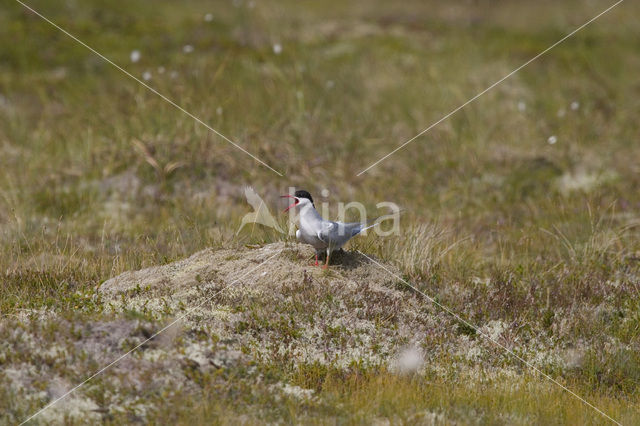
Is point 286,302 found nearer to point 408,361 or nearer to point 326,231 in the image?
point 326,231

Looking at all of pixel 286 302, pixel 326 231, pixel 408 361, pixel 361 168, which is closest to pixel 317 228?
pixel 326 231

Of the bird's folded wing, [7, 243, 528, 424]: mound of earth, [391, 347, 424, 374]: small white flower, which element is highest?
the bird's folded wing

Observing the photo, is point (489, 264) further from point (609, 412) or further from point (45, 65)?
point (45, 65)

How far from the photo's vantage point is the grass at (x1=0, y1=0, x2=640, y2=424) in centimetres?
652

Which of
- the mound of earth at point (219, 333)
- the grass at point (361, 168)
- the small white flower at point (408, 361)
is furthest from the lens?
the grass at point (361, 168)

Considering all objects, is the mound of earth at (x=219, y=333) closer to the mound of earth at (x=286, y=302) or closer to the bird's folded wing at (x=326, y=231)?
the mound of earth at (x=286, y=302)

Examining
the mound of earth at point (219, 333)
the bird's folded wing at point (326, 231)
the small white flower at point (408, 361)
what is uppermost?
the bird's folded wing at point (326, 231)

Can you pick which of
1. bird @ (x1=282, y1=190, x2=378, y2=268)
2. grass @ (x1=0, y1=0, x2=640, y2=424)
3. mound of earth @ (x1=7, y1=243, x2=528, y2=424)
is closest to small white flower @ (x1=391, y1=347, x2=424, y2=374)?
mound of earth @ (x1=7, y1=243, x2=528, y2=424)

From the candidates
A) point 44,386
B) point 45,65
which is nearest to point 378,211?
point 44,386

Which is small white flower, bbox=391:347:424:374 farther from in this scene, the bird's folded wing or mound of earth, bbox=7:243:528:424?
the bird's folded wing

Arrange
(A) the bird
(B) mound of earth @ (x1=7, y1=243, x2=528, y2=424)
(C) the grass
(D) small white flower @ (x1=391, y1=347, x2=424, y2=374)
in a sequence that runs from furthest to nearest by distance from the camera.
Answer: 1. (C) the grass
2. (A) the bird
3. (D) small white flower @ (x1=391, y1=347, x2=424, y2=374)
4. (B) mound of earth @ (x1=7, y1=243, x2=528, y2=424)

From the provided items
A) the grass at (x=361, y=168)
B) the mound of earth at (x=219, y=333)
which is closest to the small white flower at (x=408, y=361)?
the mound of earth at (x=219, y=333)

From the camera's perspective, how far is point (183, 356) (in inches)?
227

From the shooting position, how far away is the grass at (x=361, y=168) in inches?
257
